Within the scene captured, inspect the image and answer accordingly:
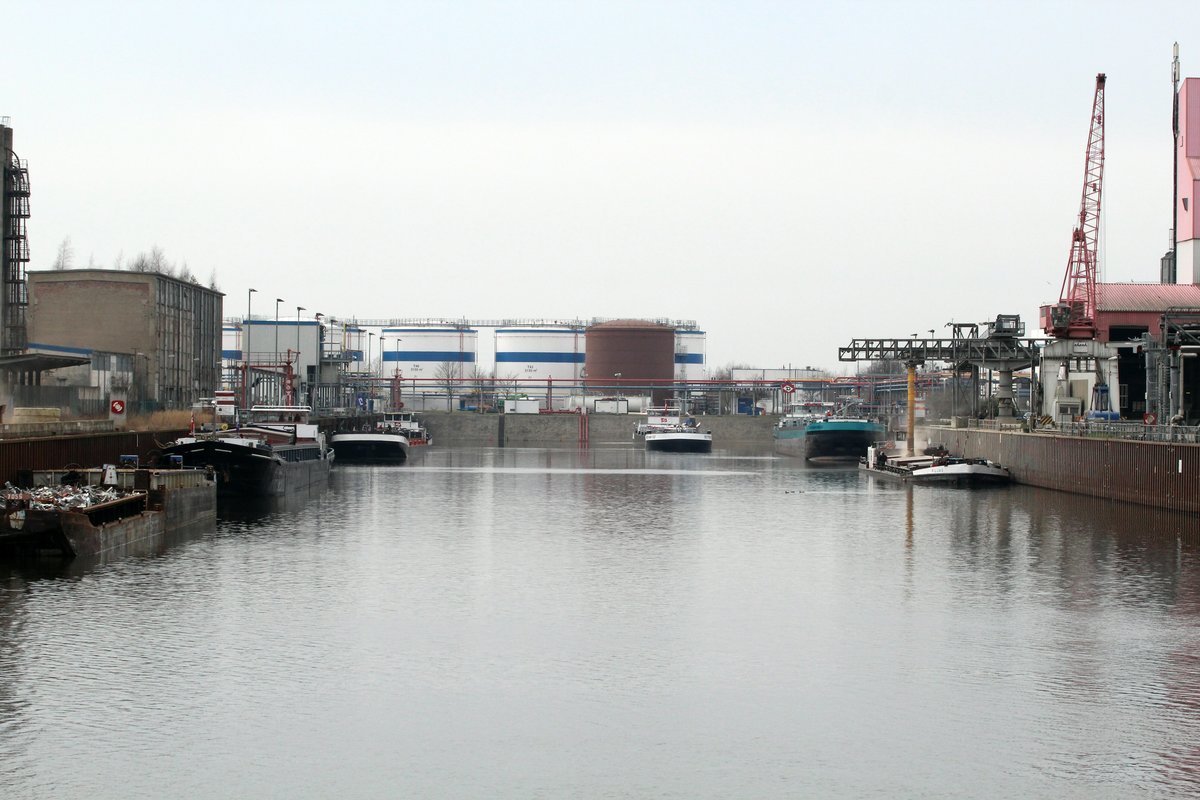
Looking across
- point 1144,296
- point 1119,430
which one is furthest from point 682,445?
point 1119,430

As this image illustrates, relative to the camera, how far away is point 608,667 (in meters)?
22.7

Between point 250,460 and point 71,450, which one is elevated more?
point 71,450

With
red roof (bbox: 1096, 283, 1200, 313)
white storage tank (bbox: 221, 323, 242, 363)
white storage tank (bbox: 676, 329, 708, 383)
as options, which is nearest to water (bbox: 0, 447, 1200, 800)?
red roof (bbox: 1096, 283, 1200, 313)

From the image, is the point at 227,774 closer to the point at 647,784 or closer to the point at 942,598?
the point at 647,784

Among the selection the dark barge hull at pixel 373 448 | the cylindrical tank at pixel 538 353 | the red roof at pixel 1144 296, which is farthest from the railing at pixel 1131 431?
the cylindrical tank at pixel 538 353

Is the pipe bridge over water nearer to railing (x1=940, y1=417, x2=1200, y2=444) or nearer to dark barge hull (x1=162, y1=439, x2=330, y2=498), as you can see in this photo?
railing (x1=940, y1=417, x2=1200, y2=444)

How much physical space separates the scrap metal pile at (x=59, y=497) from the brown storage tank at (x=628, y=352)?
130m

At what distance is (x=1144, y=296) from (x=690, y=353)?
101785mm

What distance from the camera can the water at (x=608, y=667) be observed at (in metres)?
17.0

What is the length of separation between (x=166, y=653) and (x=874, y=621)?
43.6 ft

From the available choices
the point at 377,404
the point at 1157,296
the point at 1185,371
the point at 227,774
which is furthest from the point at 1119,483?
the point at 377,404

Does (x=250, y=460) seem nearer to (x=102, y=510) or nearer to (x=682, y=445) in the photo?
(x=102, y=510)

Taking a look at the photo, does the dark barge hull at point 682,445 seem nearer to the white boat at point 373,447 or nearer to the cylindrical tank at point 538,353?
the white boat at point 373,447

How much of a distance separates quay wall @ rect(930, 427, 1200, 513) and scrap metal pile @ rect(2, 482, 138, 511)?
113 ft
